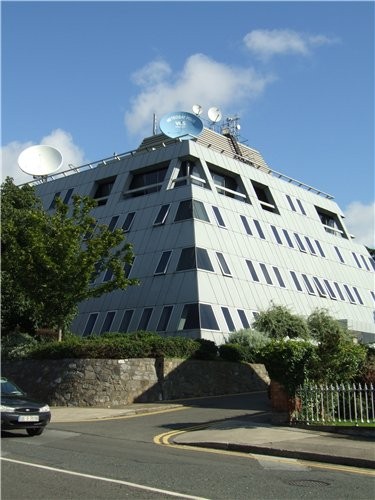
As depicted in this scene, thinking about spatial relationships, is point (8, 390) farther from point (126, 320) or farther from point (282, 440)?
point (126, 320)

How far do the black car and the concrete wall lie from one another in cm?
767

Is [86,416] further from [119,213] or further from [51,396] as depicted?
[119,213]

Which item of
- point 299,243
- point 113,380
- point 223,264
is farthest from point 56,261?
point 299,243

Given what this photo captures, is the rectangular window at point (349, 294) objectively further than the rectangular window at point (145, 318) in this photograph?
Yes

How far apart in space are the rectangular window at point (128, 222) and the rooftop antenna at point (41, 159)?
913 centimetres

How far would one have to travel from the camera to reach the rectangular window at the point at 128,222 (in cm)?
3750

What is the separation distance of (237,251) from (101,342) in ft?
48.1

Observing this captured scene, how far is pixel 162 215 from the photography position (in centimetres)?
3566

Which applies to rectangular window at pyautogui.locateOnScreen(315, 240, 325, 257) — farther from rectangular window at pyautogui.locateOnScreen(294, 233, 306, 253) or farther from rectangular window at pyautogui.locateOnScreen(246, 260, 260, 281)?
rectangular window at pyautogui.locateOnScreen(246, 260, 260, 281)

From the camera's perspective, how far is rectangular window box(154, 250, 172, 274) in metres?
33.5

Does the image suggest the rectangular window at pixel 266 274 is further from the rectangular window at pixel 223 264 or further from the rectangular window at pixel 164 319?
the rectangular window at pixel 164 319

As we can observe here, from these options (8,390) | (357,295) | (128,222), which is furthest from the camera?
(357,295)

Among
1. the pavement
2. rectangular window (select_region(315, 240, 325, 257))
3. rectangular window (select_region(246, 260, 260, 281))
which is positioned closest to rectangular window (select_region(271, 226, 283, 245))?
rectangular window (select_region(246, 260, 260, 281))

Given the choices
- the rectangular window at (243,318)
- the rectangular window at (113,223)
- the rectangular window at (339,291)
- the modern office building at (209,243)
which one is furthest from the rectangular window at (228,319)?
the rectangular window at (339,291)
